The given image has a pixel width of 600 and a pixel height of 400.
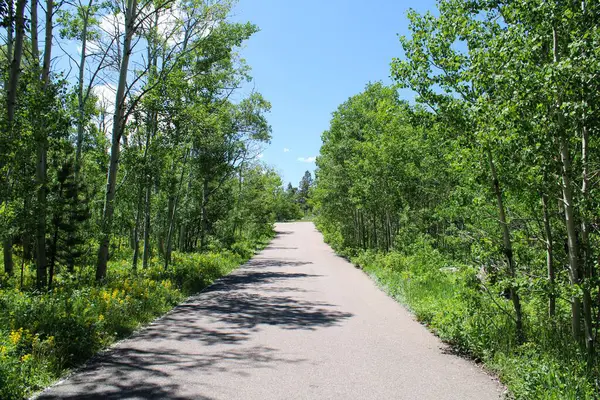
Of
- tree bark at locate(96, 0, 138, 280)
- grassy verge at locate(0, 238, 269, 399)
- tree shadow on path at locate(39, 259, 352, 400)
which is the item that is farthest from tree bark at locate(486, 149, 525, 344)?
tree bark at locate(96, 0, 138, 280)

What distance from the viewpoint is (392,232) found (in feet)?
64.2

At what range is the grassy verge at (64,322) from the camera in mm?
4848

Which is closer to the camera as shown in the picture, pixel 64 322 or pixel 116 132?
pixel 64 322

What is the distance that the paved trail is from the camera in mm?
4930

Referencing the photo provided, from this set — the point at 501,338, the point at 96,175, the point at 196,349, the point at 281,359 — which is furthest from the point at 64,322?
the point at 96,175

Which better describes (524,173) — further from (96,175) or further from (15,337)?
(96,175)

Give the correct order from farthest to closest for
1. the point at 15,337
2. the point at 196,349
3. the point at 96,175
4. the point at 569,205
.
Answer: the point at 96,175, the point at 196,349, the point at 15,337, the point at 569,205

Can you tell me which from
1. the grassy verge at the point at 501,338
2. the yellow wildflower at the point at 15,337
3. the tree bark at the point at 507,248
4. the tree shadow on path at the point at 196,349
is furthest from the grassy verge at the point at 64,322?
the tree bark at the point at 507,248

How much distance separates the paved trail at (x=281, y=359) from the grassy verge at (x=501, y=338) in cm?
32

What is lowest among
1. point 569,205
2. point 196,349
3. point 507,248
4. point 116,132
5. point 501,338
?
point 196,349

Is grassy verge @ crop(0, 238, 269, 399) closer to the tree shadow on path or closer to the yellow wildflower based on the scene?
the yellow wildflower

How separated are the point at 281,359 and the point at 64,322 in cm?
344

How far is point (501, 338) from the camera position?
5.99 metres

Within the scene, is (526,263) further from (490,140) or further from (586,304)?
(490,140)
